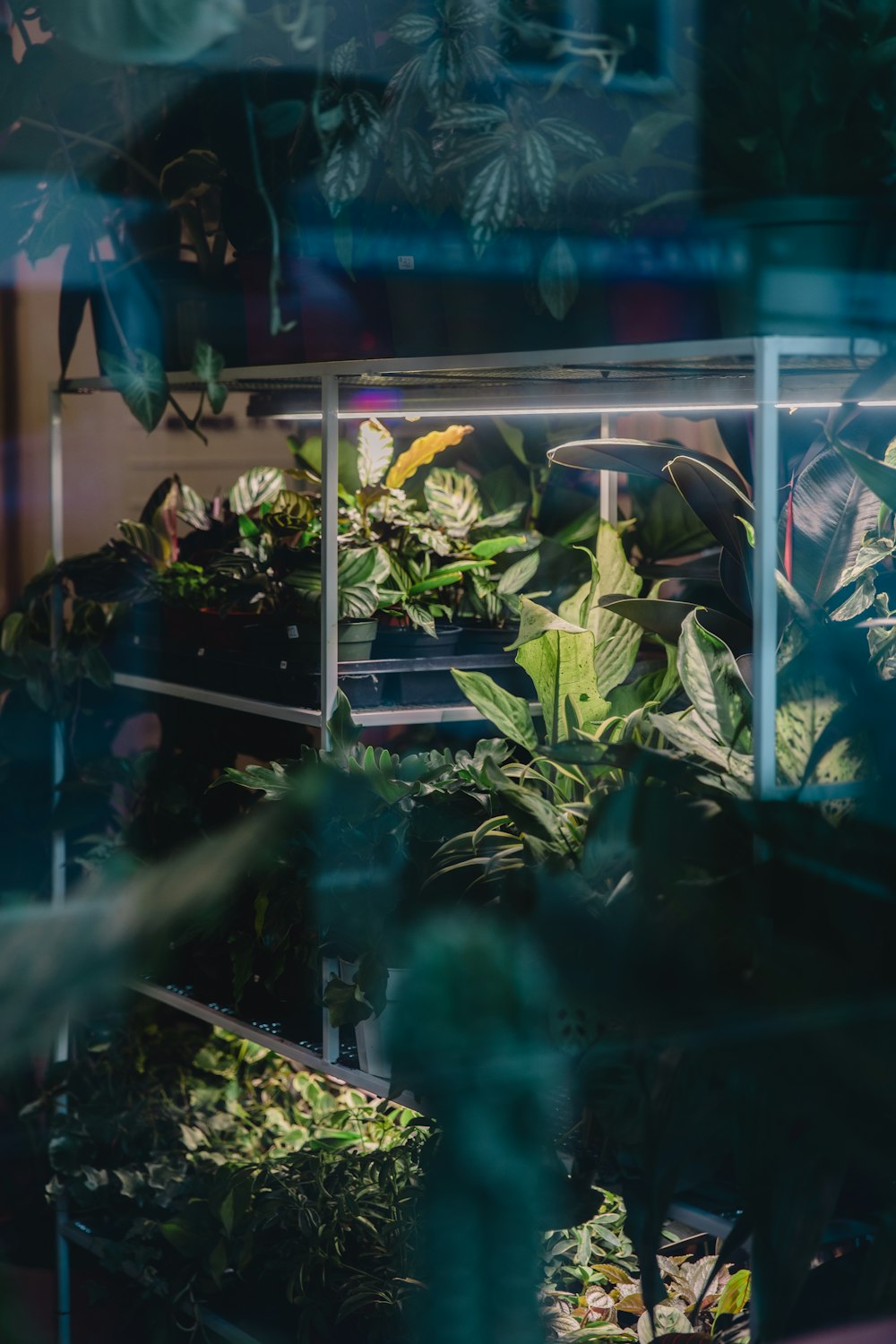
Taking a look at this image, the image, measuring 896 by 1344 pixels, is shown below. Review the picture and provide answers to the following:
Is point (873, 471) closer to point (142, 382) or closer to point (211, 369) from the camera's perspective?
point (211, 369)

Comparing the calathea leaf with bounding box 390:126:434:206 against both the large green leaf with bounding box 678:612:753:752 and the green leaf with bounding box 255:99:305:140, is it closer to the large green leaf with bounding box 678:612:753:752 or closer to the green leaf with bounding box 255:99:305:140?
the green leaf with bounding box 255:99:305:140

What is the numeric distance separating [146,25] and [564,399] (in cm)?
65

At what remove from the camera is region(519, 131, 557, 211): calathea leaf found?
49.5 inches

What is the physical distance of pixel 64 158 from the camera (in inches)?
70.4

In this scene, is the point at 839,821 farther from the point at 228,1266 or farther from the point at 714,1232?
the point at 228,1266

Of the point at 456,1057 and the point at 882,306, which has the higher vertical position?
the point at 882,306

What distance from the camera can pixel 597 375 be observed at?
1.39 m

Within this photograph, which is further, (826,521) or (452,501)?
(452,501)

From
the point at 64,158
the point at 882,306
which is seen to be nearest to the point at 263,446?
the point at 64,158

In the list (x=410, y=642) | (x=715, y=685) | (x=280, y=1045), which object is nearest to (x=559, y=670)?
(x=715, y=685)

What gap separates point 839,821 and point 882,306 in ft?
1.44

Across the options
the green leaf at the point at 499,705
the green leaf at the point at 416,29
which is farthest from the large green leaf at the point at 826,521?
the green leaf at the point at 416,29

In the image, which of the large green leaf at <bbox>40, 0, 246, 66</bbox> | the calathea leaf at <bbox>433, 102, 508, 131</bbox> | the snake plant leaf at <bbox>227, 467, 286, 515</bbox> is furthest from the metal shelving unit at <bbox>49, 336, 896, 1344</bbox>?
the large green leaf at <bbox>40, 0, 246, 66</bbox>

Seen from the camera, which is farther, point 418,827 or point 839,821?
point 418,827
